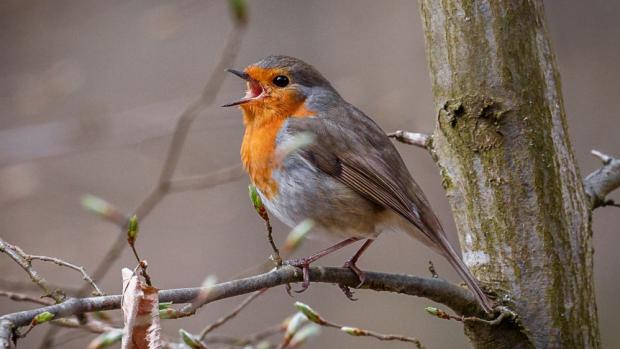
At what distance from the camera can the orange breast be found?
10.8 feet

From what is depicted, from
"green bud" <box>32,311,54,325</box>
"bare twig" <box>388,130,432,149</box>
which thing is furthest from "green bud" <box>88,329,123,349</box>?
"bare twig" <box>388,130,432,149</box>

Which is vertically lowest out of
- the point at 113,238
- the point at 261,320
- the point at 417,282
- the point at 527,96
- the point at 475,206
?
the point at 417,282

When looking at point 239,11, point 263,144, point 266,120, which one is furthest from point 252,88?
point 239,11

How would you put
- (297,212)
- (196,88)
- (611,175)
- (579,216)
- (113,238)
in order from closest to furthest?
1. (579,216)
2. (611,175)
3. (297,212)
4. (113,238)
5. (196,88)

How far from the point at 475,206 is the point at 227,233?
356 centimetres

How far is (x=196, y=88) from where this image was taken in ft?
20.4

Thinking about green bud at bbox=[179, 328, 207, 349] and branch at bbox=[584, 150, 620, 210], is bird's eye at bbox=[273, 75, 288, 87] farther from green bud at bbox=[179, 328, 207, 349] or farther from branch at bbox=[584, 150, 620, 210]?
green bud at bbox=[179, 328, 207, 349]

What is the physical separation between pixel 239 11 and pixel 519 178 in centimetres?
108

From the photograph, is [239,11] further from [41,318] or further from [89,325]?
[41,318]

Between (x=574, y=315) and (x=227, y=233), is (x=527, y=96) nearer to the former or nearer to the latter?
(x=574, y=315)

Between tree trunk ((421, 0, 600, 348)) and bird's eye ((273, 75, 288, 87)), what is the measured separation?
3.73ft

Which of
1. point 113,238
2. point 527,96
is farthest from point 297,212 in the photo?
point 113,238

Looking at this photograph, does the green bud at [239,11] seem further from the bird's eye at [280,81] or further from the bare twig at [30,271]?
the bare twig at [30,271]

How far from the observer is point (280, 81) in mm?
3656
